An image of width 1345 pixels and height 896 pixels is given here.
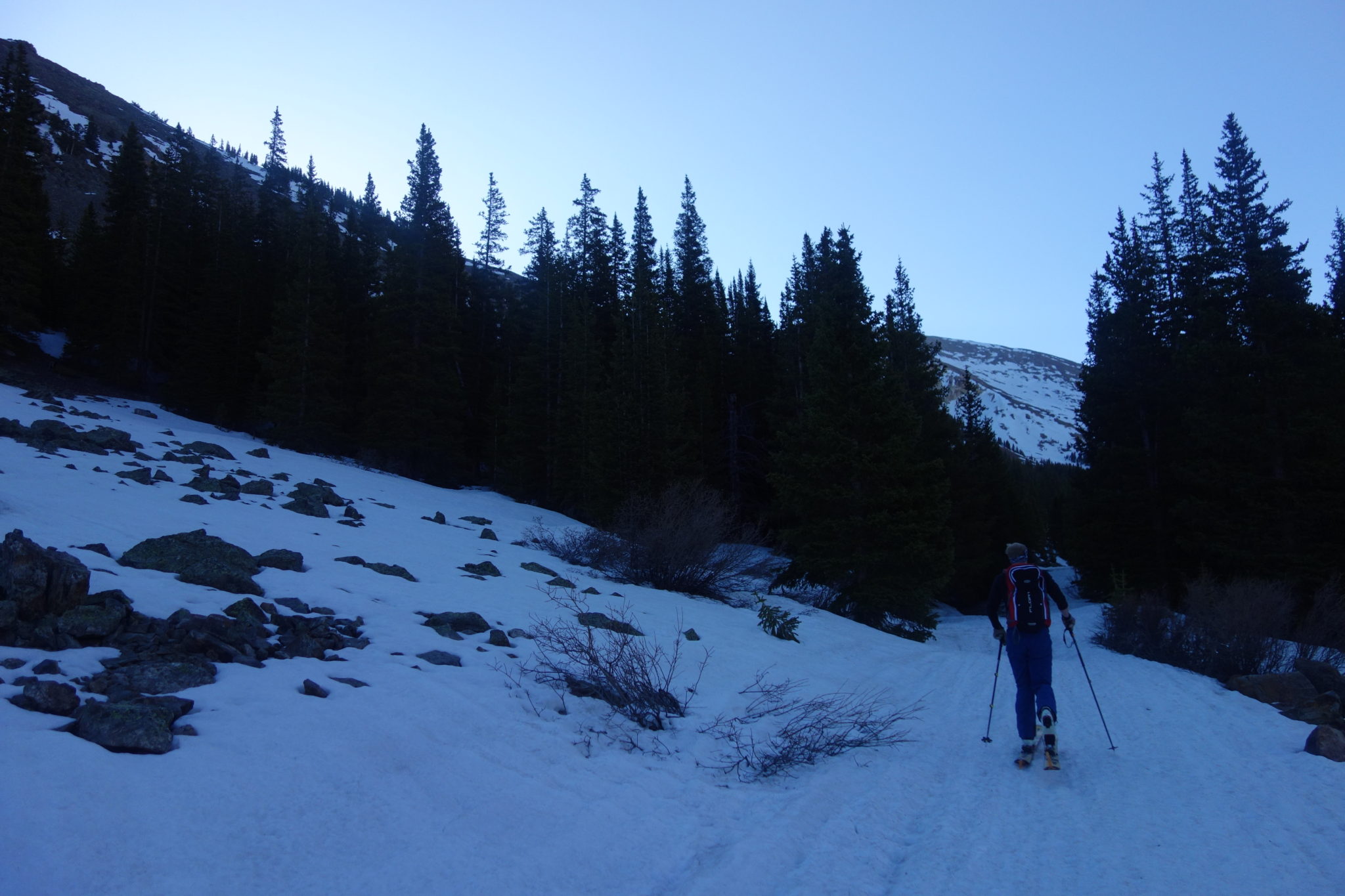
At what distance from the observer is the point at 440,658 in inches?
260

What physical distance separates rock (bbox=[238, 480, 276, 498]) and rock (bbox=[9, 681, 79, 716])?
12312 millimetres

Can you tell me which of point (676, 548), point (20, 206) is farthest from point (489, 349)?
point (676, 548)

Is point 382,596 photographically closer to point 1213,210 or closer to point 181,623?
point 181,623

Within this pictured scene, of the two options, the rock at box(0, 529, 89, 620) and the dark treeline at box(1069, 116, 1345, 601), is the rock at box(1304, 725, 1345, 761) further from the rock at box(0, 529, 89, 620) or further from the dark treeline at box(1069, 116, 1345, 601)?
the dark treeline at box(1069, 116, 1345, 601)

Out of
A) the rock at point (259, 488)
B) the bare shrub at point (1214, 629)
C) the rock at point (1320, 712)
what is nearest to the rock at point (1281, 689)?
the rock at point (1320, 712)

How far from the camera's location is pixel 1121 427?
28.0m

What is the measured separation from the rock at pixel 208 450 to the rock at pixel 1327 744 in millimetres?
23205

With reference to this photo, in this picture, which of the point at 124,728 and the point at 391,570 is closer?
the point at 124,728

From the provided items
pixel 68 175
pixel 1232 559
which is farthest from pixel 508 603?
pixel 68 175

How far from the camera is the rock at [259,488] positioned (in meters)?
15.0

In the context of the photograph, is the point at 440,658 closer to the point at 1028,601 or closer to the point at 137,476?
the point at 1028,601

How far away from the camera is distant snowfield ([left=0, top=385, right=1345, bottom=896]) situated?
10.4 feet

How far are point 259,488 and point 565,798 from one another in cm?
1370

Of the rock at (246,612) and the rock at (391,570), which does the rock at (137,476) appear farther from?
the rock at (246,612)
